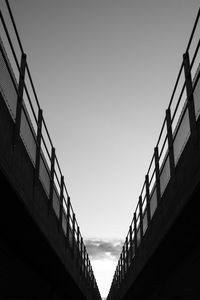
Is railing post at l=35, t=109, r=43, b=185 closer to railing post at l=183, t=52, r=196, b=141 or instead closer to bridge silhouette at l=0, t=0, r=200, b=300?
bridge silhouette at l=0, t=0, r=200, b=300

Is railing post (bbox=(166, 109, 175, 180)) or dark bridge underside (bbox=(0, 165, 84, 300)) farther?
railing post (bbox=(166, 109, 175, 180))

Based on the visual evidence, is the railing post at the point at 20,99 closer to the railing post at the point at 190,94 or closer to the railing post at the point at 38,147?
the railing post at the point at 38,147

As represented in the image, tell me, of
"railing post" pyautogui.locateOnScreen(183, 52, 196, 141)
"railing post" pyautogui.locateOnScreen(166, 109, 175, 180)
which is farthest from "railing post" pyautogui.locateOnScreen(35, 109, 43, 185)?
"railing post" pyautogui.locateOnScreen(183, 52, 196, 141)

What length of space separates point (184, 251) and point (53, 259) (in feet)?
13.0

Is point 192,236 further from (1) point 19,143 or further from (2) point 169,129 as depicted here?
(1) point 19,143

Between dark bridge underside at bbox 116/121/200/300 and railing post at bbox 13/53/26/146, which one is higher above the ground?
railing post at bbox 13/53/26/146

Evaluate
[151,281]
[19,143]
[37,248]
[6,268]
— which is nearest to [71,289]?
[151,281]

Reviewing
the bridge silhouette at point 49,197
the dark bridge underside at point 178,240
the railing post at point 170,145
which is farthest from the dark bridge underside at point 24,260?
the railing post at point 170,145

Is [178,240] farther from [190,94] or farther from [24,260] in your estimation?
[24,260]

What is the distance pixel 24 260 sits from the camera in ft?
41.9

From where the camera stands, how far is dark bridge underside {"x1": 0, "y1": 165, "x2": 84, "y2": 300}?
827 centimetres

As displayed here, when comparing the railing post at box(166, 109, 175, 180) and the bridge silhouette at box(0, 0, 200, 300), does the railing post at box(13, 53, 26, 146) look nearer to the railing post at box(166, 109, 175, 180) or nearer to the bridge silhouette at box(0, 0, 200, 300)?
the bridge silhouette at box(0, 0, 200, 300)

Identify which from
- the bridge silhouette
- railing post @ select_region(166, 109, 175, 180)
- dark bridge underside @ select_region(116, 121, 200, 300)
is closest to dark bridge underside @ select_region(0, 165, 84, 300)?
the bridge silhouette

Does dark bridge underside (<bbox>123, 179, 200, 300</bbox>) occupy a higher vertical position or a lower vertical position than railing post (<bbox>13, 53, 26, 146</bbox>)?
lower
